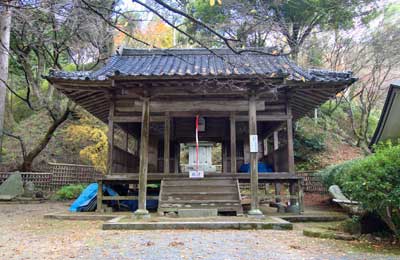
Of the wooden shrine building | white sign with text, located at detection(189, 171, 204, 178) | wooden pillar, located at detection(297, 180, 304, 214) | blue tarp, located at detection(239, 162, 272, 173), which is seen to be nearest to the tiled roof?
the wooden shrine building

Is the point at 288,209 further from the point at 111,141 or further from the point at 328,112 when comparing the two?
the point at 328,112

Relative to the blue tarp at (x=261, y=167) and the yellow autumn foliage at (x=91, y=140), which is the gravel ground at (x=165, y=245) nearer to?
the blue tarp at (x=261, y=167)

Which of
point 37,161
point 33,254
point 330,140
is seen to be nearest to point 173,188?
point 33,254

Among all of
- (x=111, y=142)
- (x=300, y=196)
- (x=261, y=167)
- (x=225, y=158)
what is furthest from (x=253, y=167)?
(x=225, y=158)

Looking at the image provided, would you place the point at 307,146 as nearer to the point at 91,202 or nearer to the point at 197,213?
the point at 197,213

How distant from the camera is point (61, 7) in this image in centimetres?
398

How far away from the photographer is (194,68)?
346 inches

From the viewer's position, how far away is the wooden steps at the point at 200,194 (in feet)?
25.3

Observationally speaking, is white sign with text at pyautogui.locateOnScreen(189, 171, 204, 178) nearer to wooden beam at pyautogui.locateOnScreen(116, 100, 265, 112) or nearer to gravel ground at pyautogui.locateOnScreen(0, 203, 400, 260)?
wooden beam at pyautogui.locateOnScreen(116, 100, 265, 112)

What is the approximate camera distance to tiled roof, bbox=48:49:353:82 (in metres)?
7.27

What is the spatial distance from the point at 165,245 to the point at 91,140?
14474mm

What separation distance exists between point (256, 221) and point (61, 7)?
5.06 meters

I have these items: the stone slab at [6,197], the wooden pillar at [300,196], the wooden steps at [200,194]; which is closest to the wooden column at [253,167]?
the wooden steps at [200,194]

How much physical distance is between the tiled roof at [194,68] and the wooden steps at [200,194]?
2.78 metres
